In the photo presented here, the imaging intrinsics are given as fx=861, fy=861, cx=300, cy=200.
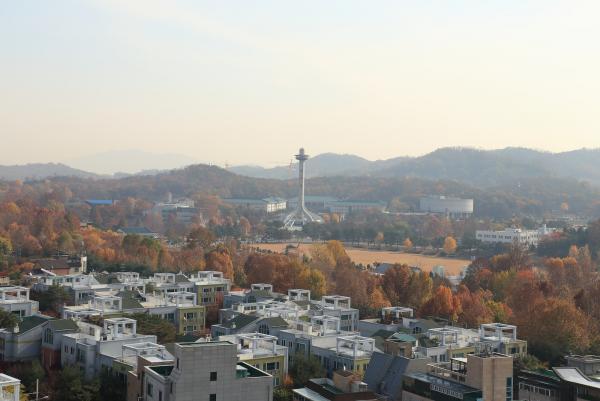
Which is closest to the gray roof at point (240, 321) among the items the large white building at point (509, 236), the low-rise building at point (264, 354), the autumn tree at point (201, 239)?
the low-rise building at point (264, 354)

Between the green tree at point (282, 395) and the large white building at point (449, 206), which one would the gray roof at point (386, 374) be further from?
the large white building at point (449, 206)

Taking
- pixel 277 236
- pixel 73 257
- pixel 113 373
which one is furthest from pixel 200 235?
pixel 113 373

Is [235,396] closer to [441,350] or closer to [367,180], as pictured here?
[441,350]

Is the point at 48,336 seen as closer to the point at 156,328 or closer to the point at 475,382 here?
the point at 156,328

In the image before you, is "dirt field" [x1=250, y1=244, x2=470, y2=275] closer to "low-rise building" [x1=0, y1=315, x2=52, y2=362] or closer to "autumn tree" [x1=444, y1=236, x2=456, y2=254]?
"autumn tree" [x1=444, y1=236, x2=456, y2=254]

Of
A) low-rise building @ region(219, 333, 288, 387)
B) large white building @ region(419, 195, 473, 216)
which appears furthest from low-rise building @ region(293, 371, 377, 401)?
large white building @ region(419, 195, 473, 216)
